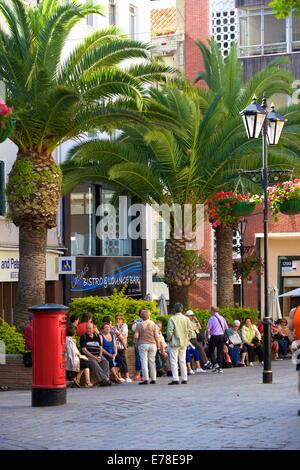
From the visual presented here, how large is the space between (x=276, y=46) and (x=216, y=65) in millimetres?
16408

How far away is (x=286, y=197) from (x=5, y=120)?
49.0 feet

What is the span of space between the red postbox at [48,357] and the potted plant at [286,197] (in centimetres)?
984

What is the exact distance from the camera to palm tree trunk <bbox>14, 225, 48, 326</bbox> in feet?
85.5

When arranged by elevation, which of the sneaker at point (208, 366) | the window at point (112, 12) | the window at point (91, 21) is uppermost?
the window at point (112, 12)

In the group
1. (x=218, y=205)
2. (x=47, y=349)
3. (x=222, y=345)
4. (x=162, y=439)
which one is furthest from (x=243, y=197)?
(x=162, y=439)

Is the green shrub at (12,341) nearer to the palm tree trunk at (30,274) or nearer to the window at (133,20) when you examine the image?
the palm tree trunk at (30,274)

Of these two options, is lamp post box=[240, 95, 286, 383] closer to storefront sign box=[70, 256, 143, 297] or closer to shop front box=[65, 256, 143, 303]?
shop front box=[65, 256, 143, 303]

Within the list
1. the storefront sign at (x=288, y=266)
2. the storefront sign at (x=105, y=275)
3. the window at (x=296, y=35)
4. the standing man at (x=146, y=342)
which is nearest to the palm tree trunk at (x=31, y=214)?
the standing man at (x=146, y=342)

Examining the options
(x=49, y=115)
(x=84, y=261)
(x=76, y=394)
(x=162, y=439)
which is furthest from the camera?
(x=84, y=261)

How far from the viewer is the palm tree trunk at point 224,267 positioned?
36781 millimetres

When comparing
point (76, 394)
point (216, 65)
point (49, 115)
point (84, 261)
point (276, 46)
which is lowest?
point (76, 394)
